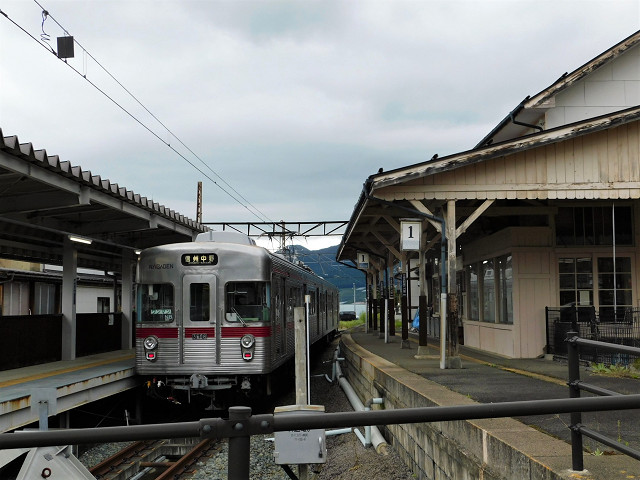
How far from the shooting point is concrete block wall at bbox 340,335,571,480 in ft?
14.7

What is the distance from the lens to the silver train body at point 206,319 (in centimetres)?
1188

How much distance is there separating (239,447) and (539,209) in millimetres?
12289

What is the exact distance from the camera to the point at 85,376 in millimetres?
10805

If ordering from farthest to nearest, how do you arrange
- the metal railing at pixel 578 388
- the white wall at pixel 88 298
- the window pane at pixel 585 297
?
the white wall at pixel 88 298, the window pane at pixel 585 297, the metal railing at pixel 578 388

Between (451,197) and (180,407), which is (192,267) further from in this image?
(451,197)

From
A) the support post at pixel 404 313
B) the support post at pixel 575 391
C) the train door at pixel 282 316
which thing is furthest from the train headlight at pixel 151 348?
the support post at pixel 575 391

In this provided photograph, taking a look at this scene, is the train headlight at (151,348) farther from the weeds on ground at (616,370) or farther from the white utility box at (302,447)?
the weeds on ground at (616,370)

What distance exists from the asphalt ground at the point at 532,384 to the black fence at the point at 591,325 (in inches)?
17.3

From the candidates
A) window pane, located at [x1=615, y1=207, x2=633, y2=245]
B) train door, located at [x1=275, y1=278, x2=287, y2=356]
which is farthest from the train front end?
window pane, located at [x1=615, y1=207, x2=633, y2=245]

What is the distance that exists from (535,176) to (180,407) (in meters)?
7.96

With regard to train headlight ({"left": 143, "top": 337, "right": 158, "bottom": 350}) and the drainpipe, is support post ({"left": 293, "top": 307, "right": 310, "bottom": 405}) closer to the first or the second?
the drainpipe

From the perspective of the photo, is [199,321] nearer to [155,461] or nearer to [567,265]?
[155,461]

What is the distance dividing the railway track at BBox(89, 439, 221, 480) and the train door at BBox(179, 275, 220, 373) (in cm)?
150

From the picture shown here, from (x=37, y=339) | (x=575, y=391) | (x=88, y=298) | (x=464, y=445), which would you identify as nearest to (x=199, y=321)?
(x=37, y=339)
